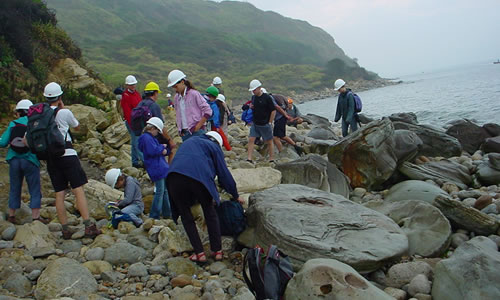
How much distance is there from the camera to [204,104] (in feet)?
22.1

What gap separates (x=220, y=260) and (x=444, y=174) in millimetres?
6106

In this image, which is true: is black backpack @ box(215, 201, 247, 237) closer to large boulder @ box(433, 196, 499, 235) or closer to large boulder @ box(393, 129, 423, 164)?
large boulder @ box(433, 196, 499, 235)

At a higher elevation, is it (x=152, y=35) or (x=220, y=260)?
(x=152, y=35)

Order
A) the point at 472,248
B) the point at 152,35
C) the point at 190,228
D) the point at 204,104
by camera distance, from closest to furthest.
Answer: the point at 472,248
the point at 190,228
the point at 204,104
the point at 152,35

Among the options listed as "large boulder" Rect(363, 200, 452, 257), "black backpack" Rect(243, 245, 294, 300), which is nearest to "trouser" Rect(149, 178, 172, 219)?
"black backpack" Rect(243, 245, 294, 300)

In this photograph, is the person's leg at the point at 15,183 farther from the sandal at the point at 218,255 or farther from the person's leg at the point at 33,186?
the sandal at the point at 218,255

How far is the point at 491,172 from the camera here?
27.2 feet

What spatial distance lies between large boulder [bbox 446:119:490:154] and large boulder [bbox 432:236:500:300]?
31.5ft

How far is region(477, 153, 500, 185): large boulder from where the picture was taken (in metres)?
8.20

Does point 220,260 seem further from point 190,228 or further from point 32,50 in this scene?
point 32,50

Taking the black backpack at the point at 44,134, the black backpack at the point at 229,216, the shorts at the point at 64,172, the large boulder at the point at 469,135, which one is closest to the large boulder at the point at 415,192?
the black backpack at the point at 229,216

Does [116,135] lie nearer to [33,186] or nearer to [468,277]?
[33,186]

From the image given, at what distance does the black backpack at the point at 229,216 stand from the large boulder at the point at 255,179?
5.92 ft

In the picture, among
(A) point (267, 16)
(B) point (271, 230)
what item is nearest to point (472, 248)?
(B) point (271, 230)
